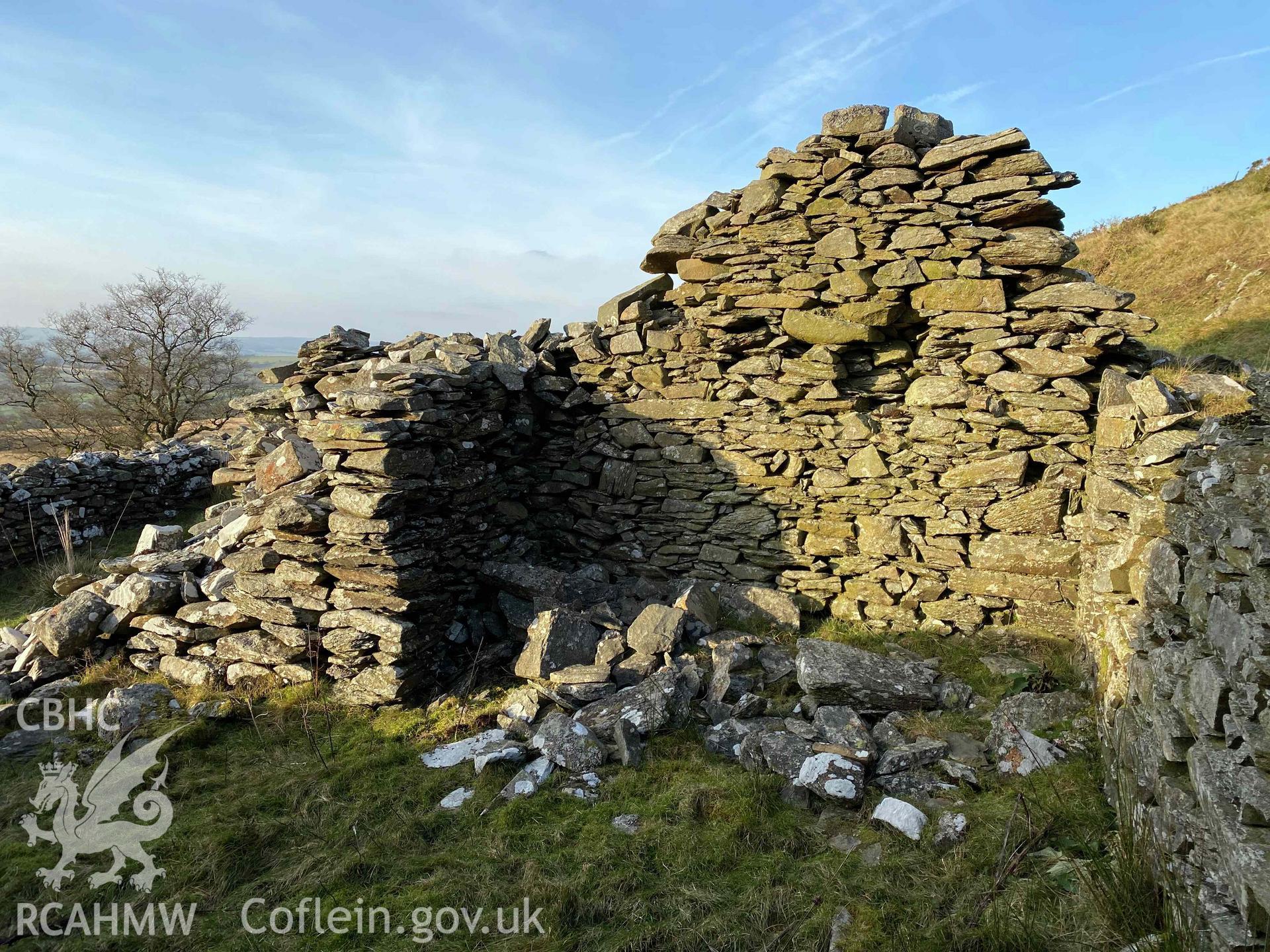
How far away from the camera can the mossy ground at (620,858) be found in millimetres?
3225

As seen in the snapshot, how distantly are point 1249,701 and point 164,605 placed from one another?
27.8ft

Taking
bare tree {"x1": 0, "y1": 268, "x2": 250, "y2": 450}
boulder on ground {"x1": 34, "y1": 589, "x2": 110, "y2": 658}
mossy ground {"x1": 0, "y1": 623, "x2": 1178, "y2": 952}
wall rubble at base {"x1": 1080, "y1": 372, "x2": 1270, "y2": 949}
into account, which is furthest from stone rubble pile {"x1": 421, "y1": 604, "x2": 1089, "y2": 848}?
bare tree {"x1": 0, "y1": 268, "x2": 250, "y2": 450}

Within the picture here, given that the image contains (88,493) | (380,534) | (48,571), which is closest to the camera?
(380,534)

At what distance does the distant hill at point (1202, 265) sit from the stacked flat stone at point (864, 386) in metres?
6.50

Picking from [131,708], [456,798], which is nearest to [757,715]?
[456,798]

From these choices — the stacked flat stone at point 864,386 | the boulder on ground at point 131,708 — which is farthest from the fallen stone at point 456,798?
the stacked flat stone at point 864,386

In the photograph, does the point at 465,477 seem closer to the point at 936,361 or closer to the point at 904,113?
the point at 936,361

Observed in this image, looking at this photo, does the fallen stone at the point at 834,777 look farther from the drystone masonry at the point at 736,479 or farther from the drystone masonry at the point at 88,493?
the drystone masonry at the point at 88,493

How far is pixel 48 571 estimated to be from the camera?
9.58 metres

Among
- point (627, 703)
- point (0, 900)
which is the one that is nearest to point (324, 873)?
point (0, 900)

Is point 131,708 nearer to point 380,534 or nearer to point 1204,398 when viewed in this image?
point 380,534

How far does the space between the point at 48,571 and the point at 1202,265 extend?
83.1 feet

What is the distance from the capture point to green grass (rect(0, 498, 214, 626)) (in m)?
8.84

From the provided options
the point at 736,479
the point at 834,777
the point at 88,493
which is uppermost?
the point at 736,479
